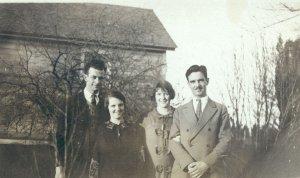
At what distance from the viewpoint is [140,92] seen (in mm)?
3986

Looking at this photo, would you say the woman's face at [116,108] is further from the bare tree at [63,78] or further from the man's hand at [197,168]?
the man's hand at [197,168]

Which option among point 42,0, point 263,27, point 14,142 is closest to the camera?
point 14,142

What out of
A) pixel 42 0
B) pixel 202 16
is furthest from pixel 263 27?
pixel 42 0

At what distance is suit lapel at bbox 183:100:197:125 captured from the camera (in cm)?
401

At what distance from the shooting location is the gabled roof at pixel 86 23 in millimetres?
4008

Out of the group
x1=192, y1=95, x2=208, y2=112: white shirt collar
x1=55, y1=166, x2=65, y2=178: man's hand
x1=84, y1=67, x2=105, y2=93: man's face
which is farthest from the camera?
x1=192, y1=95, x2=208, y2=112: white shirt collar

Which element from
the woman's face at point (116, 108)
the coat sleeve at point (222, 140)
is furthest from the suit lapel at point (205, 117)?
the woman's face at point (116, 108)

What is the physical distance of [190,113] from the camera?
4027mm

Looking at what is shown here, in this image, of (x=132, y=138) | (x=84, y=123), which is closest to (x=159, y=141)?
(x=132, y=138)

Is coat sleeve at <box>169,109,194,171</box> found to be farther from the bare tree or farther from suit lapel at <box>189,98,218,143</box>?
the bare tree

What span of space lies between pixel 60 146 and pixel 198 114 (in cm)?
139

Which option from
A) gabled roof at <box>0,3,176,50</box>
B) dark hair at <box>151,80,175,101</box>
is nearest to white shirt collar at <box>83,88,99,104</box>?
gabled roof at <box>0,3,176,50</box>

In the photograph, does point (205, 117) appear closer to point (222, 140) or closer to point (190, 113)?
point (190, 113)

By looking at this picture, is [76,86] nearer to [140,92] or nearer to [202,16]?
[140,92]
